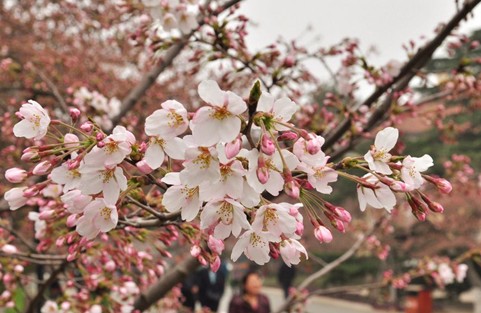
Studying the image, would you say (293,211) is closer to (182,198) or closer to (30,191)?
(182,198)

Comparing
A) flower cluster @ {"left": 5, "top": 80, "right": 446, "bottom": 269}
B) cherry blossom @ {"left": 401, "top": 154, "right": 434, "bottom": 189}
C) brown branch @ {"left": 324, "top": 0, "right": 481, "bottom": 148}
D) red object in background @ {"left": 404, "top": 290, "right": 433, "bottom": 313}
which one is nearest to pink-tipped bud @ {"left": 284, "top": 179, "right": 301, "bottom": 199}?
flower cluster @ {"left": 5, "top": 80, "right": 446, "bottom": 269}

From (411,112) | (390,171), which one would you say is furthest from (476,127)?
(390,171)

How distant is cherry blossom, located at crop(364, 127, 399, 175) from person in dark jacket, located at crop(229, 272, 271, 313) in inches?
158

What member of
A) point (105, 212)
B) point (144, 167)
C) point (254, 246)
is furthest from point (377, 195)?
point (105, 212)

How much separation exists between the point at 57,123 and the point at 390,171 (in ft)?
2.88

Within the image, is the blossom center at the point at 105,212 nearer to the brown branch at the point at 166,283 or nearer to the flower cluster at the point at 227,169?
the flower cluster at the point at 227,169

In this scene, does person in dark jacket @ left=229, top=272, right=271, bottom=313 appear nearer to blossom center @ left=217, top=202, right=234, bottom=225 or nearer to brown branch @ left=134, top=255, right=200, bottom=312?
brown branch @ left=134, top=255, right=200, bottom=312

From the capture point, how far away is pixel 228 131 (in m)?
1.02

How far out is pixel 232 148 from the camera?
103cm

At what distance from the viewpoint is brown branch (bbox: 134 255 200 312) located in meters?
2.72

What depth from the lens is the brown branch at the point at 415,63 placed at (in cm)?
237

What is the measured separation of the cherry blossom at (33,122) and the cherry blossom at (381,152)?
838 mm

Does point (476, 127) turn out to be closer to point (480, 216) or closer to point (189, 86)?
point (480, 216)

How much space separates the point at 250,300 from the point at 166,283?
247 centimetres
